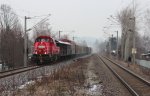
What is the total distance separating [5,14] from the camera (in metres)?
105

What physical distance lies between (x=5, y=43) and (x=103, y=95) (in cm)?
4035

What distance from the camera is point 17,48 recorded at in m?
55.9

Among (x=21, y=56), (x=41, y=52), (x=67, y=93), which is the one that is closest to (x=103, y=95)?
(x=67, y=93)

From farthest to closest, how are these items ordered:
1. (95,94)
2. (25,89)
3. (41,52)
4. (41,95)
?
(41,52) → (25,89) → (95,94) → (41,95)

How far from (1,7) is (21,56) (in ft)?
169

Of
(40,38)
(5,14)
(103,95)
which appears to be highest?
(5,14)

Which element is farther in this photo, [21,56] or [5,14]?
[5,14]

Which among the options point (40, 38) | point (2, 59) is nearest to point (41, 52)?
point (40, 38)

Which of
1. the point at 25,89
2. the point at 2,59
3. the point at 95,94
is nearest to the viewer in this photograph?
the point at 95,94

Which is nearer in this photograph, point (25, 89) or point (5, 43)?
point (25, 89)

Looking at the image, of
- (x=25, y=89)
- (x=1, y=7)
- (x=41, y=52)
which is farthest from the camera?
(x=1, y=7)

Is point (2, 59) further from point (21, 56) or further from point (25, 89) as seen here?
point (25, 89)

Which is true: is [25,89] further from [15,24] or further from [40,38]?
[15,24]

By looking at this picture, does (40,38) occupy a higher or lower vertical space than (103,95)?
higher
